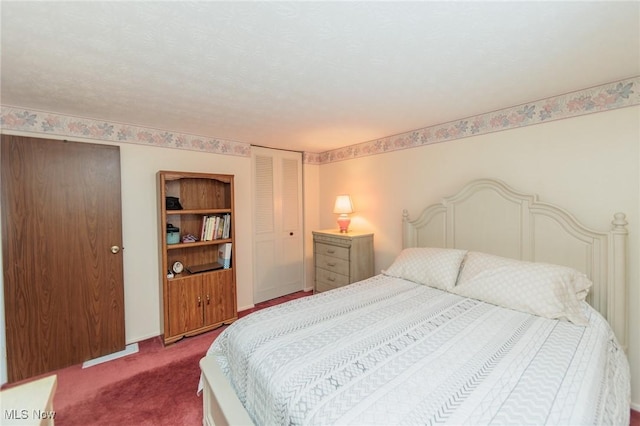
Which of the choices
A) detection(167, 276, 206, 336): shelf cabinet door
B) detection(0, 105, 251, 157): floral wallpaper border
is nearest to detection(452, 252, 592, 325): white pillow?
detection(167, 276, 206, 336): shelf cabinet door

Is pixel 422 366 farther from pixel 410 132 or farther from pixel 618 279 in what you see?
pixel 410 132

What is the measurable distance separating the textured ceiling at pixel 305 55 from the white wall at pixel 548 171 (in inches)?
11.9

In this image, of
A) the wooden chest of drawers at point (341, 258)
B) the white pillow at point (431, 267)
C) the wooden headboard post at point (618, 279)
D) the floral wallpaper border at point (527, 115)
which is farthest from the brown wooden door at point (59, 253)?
the wooden headboard post at point (618, 279)

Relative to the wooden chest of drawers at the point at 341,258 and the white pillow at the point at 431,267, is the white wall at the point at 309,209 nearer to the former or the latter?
the wooden chest of drawers at the point at 341,258

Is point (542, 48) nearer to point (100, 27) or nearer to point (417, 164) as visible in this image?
point (417, 164)

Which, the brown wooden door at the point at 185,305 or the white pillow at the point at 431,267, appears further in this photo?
the brown wooden door at the point at 185,305

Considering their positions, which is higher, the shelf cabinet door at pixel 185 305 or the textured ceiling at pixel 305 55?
the textured ceiling at pixel 305 55

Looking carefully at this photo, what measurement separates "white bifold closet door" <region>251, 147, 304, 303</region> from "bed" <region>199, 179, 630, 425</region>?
1803 millimetres

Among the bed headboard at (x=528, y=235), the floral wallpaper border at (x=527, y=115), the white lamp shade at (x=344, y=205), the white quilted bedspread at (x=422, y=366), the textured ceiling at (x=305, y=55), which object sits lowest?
the white quilted bedspread at (x=422, y=366)

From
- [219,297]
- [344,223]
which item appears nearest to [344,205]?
[344,223]

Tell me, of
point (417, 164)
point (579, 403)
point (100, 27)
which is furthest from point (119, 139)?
point (579, 403)

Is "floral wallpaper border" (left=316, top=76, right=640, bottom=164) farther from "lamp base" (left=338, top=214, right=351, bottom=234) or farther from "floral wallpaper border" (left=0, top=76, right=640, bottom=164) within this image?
"lamp base" (left=338, top=214, right=351, bottom=234)

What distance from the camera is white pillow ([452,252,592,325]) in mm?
1662

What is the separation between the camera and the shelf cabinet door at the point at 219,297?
9.53 ft
